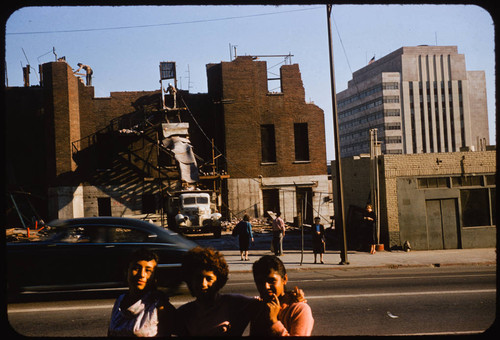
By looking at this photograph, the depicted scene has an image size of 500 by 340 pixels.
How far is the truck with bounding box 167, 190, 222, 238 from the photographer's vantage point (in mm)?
22672

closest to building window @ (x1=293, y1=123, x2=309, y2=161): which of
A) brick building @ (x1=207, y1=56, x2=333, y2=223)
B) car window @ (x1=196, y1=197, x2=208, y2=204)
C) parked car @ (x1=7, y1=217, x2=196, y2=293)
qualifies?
brick building @ (x1=207, y1=56, x2=333, y2=223)

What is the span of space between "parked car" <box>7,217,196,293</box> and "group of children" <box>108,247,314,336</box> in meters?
5.79

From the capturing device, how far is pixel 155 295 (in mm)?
2836

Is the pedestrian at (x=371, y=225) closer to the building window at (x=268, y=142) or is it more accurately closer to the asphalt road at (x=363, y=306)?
the asphalt road at (x=363, y=306)

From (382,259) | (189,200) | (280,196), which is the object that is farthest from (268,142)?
(382,259)

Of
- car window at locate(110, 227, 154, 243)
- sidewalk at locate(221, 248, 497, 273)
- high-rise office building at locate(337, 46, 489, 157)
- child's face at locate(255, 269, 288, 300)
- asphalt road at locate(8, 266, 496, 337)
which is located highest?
high-rise office building at locate(337, 46, 489, 157)

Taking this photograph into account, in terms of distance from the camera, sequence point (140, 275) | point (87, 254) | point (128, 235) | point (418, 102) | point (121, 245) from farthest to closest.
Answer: point (418, 102) < point (128, 235) < point (121, 245) < point (87, 254) < point (140, 275)

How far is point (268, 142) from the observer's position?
31.8 metres

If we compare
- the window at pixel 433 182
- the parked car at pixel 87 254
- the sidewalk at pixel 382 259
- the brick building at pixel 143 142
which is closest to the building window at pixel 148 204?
the brick building at pixel 143 142

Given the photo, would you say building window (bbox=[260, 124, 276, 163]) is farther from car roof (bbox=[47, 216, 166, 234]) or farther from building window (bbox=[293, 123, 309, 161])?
car roof (bbox=[47, 216, 166, 234])

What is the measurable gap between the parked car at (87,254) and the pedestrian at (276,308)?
6099 millimetres

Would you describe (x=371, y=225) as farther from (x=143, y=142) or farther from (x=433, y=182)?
(x=143, y=142)

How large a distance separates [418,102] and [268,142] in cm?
9684

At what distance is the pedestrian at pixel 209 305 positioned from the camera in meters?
2.67
